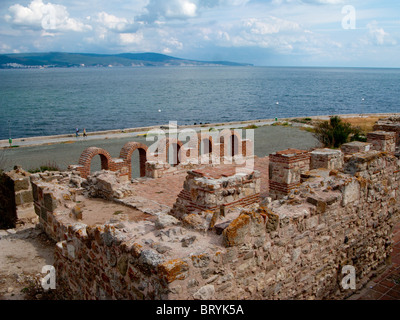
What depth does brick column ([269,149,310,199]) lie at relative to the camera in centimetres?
882

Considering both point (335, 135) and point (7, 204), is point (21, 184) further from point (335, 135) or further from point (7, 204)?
point (335, 135)

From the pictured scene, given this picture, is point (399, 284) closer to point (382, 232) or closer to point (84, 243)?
point (382, 232)

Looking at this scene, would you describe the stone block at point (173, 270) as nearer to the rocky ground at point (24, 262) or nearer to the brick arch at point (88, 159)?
the rocky ground at point (24, 262)

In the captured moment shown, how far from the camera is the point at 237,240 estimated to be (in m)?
3.89

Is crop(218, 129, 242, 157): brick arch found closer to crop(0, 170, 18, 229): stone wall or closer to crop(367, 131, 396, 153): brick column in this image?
crop(367, 131, 396, 153): brick column

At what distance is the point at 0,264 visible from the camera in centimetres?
602

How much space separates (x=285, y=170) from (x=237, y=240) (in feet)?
17.3

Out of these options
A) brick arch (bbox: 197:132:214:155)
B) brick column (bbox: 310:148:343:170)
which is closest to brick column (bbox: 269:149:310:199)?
brick column (bbox: 310:148:343:170)

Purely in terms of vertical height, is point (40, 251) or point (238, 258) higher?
point (238, 258)

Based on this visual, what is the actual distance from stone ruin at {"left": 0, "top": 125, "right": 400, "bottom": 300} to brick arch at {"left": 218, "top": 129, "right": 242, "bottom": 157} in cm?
922

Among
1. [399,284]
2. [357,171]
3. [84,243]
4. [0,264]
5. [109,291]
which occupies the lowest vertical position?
[399,284]

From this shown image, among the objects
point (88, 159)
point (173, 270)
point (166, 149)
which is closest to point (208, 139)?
point (166, 149)
